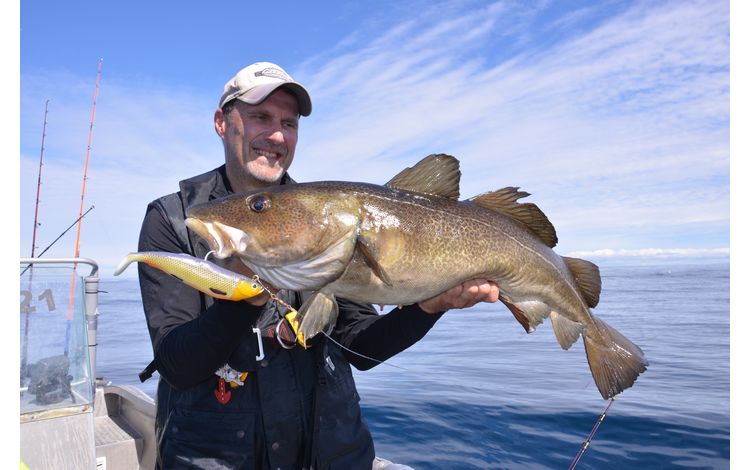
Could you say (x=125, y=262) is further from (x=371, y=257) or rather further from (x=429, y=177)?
(x=429, y=177)

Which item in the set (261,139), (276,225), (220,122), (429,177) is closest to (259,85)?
(261,139)

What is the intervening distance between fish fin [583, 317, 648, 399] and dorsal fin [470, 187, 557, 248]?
76 cm

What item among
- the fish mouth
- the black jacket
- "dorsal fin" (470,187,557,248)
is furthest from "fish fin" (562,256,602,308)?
the fish mouth

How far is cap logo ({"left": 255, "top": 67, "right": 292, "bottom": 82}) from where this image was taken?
3053 millimetres

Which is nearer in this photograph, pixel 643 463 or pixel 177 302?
pixel 177 302

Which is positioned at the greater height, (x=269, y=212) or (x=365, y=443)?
(x=269, y=212)

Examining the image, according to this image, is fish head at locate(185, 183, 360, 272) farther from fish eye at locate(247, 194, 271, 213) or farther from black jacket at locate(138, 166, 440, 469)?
black jacket at locate(138, 166, 440, 469)

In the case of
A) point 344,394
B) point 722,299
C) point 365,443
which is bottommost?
point 722,299

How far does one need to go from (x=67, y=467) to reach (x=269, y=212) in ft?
9.18

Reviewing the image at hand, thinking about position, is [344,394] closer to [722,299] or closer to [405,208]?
[405,208]

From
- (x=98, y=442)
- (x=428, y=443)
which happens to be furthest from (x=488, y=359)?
(x=98, y=442)

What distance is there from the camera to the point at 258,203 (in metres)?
2.53

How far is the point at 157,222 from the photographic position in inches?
110

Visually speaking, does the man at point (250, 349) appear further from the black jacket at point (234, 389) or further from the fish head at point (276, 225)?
the fish head at point (276, 225)
